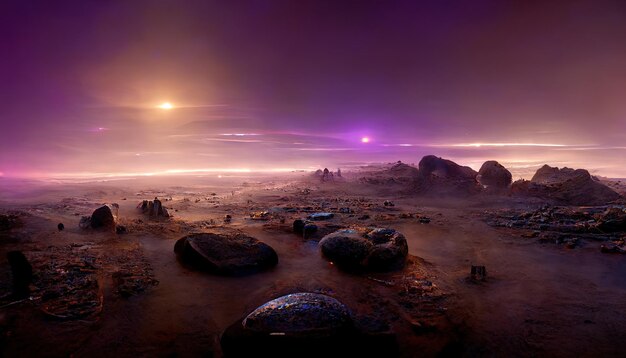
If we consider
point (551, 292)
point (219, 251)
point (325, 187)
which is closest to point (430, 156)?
point (325, 187)

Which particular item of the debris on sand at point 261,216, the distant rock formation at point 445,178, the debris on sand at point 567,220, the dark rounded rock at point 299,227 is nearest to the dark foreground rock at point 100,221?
the debris on sand at point 261,216

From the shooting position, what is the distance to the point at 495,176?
22.8m

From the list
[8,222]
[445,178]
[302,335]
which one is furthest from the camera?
[445,178]

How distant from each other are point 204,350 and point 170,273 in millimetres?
3454

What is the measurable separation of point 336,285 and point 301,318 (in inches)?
100

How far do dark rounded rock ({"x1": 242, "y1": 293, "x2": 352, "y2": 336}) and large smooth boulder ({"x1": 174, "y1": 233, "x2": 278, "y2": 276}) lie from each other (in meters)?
2.68

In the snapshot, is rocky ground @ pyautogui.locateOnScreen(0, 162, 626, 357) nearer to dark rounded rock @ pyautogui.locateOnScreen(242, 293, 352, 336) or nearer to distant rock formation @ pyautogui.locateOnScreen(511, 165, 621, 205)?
dark rounded rock @ pyautogui.locateOnScreen(242, 293, 352, 336)

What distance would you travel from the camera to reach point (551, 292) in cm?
722

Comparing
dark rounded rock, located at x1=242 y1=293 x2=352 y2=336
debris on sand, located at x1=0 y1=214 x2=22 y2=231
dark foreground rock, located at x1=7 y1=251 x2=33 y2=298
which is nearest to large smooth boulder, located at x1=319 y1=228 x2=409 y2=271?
dark rounded rock, located at x1=242 y1=293 x2=352 y2=336

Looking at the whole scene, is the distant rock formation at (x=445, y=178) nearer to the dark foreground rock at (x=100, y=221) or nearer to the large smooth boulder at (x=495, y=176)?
the large smooth boulder at (x=495, y=176)

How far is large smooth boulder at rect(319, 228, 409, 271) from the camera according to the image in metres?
8.59

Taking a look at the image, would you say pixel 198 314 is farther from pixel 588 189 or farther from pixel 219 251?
pixel 588 189

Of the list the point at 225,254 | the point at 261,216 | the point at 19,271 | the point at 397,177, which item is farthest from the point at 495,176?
the point at 19,271

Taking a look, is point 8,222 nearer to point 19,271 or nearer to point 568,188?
point 19,271
